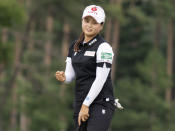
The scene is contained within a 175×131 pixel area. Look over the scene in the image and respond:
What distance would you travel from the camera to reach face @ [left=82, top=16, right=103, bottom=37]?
17.6 feet

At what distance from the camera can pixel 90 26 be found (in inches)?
211

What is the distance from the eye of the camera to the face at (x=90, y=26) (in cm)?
536

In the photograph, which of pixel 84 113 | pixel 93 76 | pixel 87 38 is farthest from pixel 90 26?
pixel 84 113

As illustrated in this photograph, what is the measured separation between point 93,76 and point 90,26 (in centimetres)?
44

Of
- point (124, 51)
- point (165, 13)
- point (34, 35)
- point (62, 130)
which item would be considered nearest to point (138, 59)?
point (124, 51)

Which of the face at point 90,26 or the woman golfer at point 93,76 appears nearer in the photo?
the woman golfer at point 93,76

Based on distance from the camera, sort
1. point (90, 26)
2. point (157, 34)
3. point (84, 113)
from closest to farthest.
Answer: point (84, 113) → point (90, 26) → point (157, 34)

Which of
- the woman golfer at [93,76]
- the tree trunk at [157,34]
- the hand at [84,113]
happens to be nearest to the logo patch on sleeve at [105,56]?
the woman golfer at [93,76]

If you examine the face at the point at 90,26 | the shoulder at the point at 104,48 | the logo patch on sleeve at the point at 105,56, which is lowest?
the logo patch on sleeve at the point at 105,56

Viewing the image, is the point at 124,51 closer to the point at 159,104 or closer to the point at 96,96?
the point at 159,104

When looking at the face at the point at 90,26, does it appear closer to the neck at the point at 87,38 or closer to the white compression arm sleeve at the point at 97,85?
the neck at the point at 87,38

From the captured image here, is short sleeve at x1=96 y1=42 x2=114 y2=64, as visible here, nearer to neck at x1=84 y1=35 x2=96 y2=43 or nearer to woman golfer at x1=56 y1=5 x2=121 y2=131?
A: woman golfer at x1=56 y1=5 x2=121 y2=131

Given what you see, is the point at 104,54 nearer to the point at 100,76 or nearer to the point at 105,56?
the point at 105,56

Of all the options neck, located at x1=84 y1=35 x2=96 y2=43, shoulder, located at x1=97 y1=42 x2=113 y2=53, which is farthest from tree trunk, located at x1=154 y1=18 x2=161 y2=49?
shoulder, located at x1=97 y1=42 x2=113 y2=53
